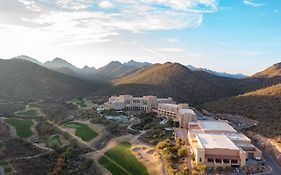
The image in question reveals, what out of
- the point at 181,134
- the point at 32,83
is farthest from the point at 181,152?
the point at 32,83

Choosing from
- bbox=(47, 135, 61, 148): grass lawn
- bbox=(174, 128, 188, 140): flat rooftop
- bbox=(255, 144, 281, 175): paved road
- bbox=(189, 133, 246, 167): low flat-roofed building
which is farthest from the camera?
bbox=(174, 128, 188, 140): flat rooftop

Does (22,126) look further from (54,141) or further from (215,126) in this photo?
(215,126)

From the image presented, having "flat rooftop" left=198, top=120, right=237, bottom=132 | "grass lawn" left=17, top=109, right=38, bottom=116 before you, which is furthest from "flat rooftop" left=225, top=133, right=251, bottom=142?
"grass lawn" left=17, top=109, right=38, bottom=116

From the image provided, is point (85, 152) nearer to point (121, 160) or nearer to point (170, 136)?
point (121, 160)

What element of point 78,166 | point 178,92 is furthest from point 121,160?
point 178,92

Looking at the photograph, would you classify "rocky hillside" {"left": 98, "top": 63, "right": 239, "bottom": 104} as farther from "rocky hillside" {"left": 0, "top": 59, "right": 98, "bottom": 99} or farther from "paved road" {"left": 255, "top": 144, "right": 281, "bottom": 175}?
"paved road" {"left": 255, "top": 144, "right": 281, "bottom": 175}

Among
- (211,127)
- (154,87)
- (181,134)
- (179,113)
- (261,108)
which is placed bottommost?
(181,134)

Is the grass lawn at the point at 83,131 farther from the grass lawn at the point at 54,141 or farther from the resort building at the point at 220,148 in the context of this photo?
the resort building at the point at 220,148
